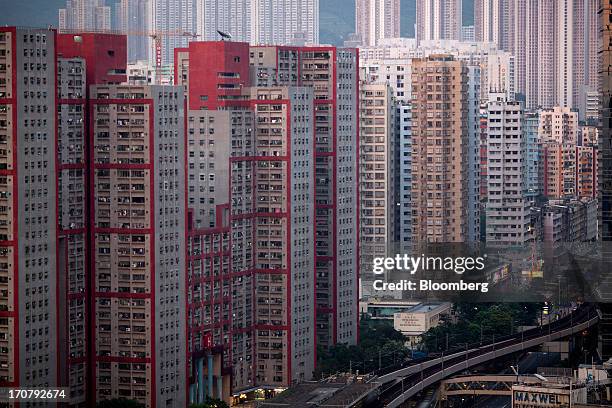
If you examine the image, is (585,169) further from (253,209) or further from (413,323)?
(253,209)

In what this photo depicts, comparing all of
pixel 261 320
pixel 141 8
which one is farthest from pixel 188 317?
pixel 141 8

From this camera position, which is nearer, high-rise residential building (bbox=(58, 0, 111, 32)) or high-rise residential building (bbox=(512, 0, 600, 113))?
high-rise residential building (bbox=(58, 0, 111, 32))

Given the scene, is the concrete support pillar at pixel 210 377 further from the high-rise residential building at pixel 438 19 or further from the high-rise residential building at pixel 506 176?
the high-rise residential building at pixel 438 19

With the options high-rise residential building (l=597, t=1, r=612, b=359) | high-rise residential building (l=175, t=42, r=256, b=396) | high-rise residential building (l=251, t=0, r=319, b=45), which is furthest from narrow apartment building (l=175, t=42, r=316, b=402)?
high-rise residential building (l=251, t=0, r=319, b=45)

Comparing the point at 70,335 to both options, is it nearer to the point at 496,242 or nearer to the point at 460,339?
the point at 460,339

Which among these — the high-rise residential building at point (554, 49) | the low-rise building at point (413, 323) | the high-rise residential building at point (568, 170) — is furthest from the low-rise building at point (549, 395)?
the high-rise residential building at point (554, 49)

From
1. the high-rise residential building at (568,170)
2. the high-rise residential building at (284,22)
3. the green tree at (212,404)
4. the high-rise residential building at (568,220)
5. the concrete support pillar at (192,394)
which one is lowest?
the green tree at (212,404)

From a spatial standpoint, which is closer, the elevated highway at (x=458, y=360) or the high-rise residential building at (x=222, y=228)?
the high-rise residential building at (x=222, y=228)

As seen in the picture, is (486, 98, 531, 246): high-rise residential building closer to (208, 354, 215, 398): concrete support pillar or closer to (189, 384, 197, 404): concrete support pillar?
(208, 354, 215, 398): concrete support pillar
